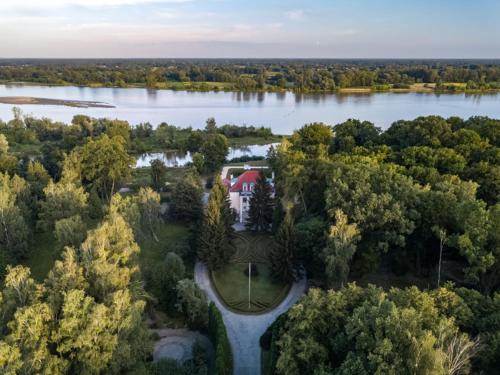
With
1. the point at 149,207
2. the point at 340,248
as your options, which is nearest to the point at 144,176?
the point at 149,207

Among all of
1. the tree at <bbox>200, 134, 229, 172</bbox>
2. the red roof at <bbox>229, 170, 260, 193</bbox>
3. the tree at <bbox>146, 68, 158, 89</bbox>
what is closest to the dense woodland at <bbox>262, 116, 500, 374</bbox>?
the red roof at <bbox>229, 170, 260, 193</bbox>

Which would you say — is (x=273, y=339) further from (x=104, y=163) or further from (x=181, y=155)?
(x=181, y=155)

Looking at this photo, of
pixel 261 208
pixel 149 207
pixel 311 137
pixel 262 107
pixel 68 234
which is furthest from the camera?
pixel 262 107

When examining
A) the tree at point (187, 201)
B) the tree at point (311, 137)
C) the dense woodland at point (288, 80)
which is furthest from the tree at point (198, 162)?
the dense woodland at point (288, 80)

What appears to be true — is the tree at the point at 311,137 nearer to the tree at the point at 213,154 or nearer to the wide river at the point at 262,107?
the tree at the point at 213,154

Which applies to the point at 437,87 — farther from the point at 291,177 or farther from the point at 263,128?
the point at 291,177
